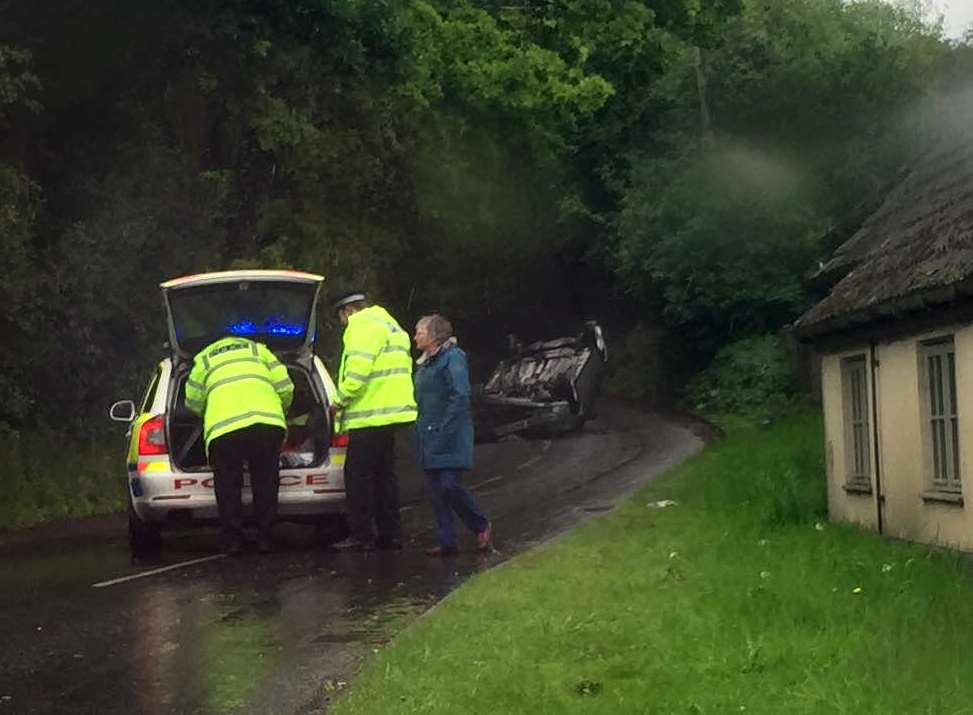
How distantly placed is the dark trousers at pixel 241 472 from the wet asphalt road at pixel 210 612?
0.37 meters

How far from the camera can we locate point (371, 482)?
1322 centimetres

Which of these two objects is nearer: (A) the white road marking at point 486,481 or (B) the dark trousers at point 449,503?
(B) the dark trousers at point 449,503

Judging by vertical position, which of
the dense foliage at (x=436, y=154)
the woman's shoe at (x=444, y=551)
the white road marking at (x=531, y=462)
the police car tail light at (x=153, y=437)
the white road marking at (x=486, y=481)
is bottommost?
the white road marking at (x=531, y=462)

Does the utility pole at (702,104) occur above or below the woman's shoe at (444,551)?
above

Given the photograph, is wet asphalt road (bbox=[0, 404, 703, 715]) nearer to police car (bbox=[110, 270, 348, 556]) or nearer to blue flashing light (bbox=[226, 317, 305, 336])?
police car (bbox=[110, 270, 348, 556])

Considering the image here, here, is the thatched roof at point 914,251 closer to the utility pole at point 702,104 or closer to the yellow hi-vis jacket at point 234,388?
the yellow hi-vis jacket at point 234,388

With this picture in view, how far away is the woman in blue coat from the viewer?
12.9m

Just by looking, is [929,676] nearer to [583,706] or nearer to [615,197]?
[583,706]

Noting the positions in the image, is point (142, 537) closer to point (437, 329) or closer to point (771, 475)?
point (437, 329)

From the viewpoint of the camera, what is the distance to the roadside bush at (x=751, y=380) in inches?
1399

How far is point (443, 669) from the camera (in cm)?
780

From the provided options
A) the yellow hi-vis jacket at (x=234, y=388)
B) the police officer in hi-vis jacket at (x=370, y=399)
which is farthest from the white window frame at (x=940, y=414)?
the yellow hi-vis jacket at (x=234, y=388)

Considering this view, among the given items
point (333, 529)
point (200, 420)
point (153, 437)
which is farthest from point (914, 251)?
point (153, 437)

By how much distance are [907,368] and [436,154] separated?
2390cm
